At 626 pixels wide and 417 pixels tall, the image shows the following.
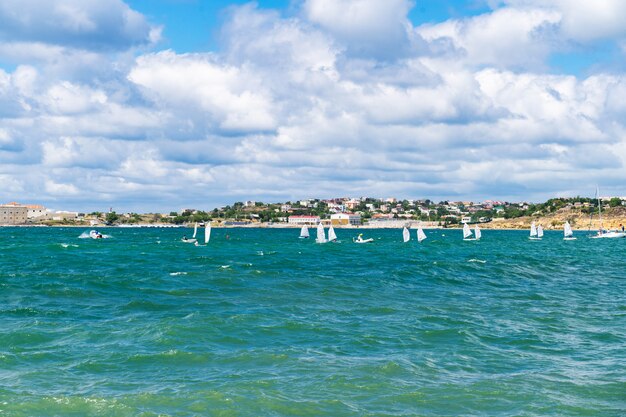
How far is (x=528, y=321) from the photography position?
33.8 meters

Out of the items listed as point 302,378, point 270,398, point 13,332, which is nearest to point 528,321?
point 302,378

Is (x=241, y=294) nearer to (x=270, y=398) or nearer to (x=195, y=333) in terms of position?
(x=195, y=333)

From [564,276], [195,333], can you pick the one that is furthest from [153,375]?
[564,276]

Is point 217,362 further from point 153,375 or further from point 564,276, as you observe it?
point 564,276

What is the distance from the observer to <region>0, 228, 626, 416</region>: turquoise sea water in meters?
19.5

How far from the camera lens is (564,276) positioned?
2383 inches

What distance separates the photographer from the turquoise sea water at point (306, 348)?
19469 mm

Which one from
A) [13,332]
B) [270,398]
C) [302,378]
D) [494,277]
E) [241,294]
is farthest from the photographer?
[494,277]

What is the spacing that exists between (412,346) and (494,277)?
109 feet

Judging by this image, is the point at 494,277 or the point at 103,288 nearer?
the point at 103,288

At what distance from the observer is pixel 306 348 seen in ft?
87.0

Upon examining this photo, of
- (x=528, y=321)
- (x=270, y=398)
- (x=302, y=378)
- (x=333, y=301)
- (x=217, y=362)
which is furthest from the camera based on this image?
(x=333, y=301)

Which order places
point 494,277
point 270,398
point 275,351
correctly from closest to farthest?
point 270,398 → point 275,351 → point 494,277

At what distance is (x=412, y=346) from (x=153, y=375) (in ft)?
34.6
